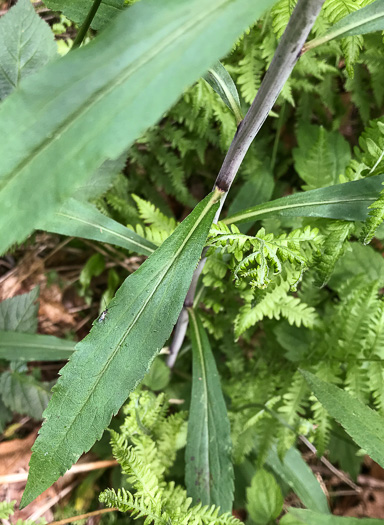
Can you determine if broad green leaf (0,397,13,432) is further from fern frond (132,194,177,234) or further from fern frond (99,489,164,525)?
fern frond (132,194,177,234)

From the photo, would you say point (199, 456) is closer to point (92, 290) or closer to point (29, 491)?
point (29, 491)

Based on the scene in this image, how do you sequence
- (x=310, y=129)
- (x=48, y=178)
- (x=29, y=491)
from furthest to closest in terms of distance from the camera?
(x=310, y=129) → (x=29, y=491) → (x=48, y=178)

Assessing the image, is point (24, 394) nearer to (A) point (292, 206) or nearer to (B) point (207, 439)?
(B) point (207, 439)

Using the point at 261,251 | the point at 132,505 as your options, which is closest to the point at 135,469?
the point at 132,505

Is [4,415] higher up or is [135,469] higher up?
[135,469]

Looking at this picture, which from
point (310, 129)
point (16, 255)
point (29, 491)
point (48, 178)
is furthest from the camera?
point (16, 255)

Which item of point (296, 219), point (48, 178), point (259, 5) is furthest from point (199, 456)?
point (259, 5)

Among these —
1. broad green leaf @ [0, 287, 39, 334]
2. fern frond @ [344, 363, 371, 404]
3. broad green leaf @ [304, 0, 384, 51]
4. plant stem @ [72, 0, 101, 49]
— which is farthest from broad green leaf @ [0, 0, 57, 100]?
fern frond @ [344, 363, 371, 404]
